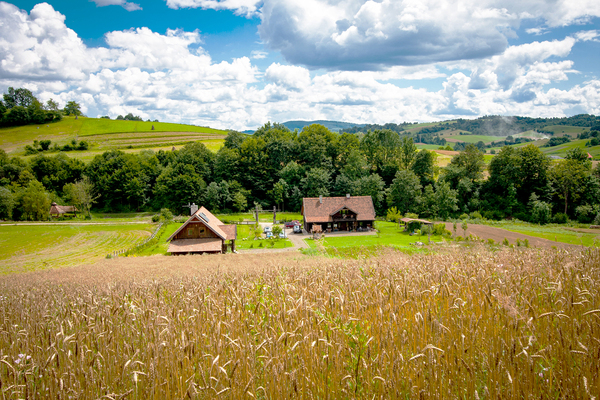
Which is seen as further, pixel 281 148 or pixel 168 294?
pixel 281 148

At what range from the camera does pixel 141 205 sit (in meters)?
71.2

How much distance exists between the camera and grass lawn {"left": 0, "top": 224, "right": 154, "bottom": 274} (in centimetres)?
3250

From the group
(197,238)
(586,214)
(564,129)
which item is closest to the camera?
(197,238)

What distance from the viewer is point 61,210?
66500 millimetres

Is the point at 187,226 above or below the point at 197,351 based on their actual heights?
below

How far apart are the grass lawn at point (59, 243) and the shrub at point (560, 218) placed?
67.3 m

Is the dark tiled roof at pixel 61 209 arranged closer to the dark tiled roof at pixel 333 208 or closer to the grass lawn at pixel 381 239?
the dark tiled roof at pixel 333 208

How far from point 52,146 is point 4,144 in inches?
506

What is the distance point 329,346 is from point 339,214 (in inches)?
1977

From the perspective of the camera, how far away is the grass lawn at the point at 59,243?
3250 centimetres

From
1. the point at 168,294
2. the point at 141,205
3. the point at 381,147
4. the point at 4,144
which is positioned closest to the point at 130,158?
the point at 141,205

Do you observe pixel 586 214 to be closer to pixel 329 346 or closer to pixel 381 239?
pixel 381 239

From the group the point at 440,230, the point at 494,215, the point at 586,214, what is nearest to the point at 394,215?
the point at 440,230

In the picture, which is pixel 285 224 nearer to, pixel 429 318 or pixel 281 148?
pixel 281 148
